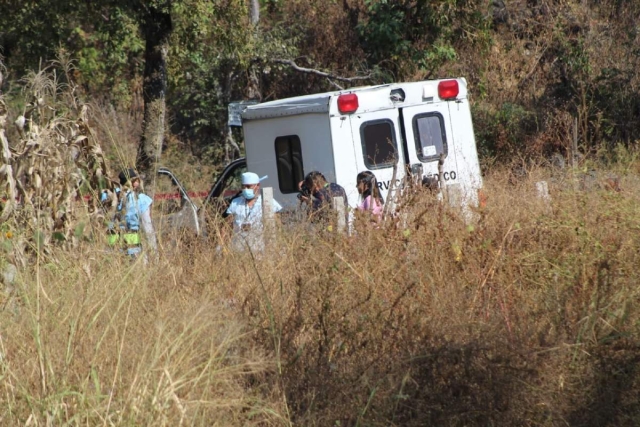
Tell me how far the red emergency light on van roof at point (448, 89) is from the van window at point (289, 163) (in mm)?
1753

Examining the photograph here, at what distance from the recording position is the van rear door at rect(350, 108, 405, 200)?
946 cm

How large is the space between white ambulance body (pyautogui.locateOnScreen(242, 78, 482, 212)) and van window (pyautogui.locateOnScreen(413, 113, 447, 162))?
0.01 meters

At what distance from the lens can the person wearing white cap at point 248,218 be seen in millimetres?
5898

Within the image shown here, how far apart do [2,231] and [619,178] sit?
13.8 ft

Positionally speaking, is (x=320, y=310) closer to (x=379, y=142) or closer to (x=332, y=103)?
(x=332, y=103)

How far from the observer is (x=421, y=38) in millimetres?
18031

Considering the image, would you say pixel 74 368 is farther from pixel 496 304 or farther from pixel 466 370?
pixel 496 304

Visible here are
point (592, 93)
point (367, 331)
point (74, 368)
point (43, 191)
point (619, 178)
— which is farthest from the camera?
point (592, 93)

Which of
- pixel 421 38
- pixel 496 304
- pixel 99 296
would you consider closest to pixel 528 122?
pixel 421 38

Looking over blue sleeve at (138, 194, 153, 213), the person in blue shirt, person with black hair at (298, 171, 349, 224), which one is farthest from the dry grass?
person with black hair at (298, 171, 349, 224)

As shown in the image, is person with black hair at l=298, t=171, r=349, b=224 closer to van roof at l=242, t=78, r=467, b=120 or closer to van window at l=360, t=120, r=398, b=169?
van window at l=360, t=120, r=398, b=169

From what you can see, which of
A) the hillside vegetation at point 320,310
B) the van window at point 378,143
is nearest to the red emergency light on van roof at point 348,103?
the van window at point 378,143

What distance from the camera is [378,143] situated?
968cm

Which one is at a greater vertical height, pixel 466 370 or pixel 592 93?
pixel 592 93
